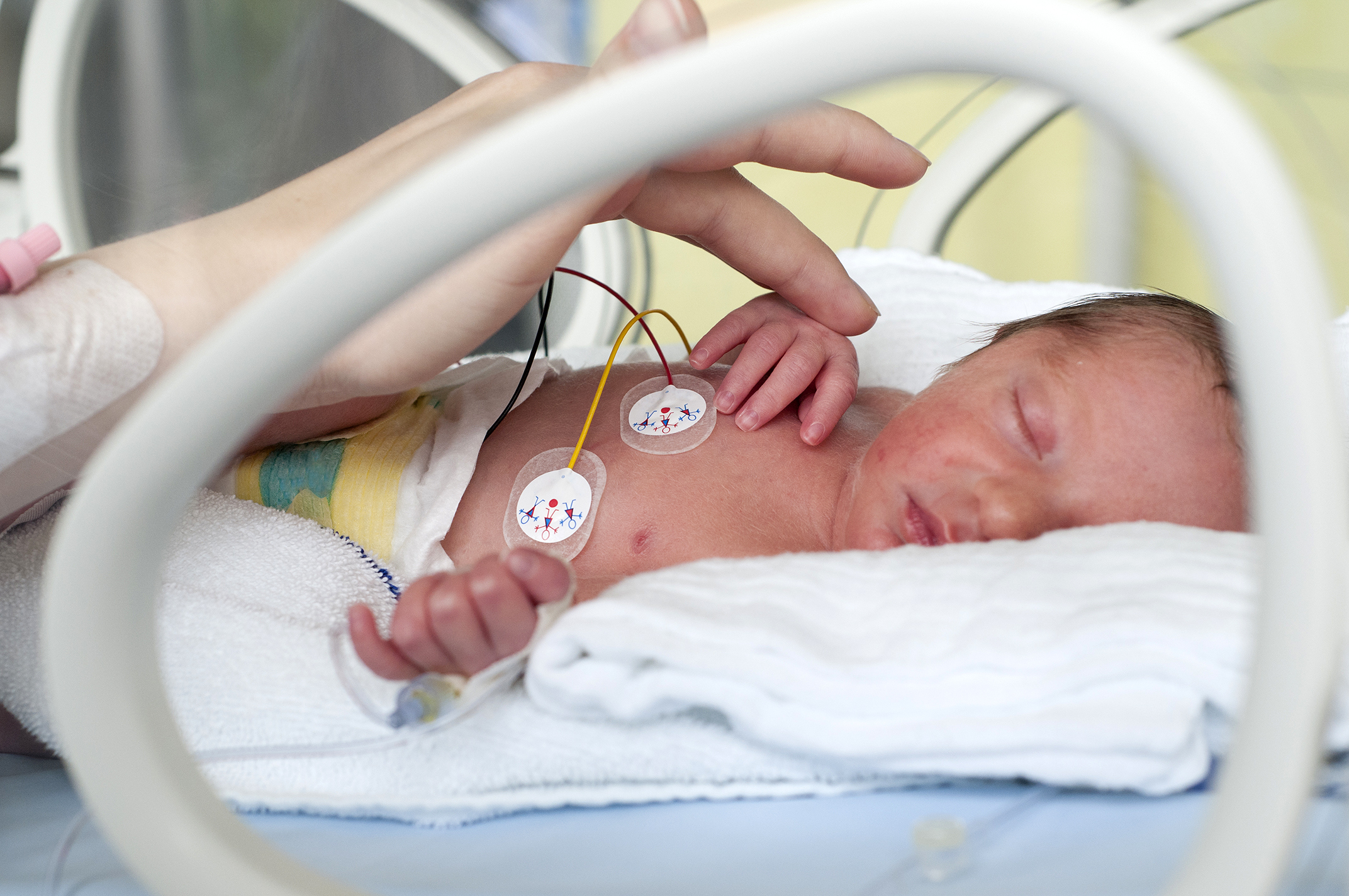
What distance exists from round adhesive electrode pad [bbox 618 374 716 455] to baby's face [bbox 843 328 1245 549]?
0.57 ft

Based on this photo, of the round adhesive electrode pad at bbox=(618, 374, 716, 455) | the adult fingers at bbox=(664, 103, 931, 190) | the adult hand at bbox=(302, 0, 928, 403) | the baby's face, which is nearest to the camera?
the adult hand at bbox=(302, 0, 928, 403)

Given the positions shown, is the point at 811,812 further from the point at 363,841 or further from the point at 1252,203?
the point at 1252,203

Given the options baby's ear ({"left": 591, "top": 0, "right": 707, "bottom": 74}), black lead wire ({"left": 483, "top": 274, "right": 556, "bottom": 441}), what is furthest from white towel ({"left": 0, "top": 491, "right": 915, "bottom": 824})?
baby's ear ({"left": 591, "top": 0, "right": 707, "bottom": 74})

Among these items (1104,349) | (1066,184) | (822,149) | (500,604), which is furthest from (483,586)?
(1066,184)

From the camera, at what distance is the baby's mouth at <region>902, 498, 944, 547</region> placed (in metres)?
0.88

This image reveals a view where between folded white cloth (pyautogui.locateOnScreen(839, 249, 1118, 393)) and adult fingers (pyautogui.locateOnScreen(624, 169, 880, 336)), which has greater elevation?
adult fingers (pyautogui.locateOnScreen(624, 169, 880, 336))

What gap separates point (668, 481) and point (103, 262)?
0.49 m

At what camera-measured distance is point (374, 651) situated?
0.55 metres

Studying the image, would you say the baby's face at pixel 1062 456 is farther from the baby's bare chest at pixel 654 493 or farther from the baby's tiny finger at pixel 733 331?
the baby's tiny finger at pixel 733 331

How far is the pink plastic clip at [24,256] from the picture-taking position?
638 millimetres

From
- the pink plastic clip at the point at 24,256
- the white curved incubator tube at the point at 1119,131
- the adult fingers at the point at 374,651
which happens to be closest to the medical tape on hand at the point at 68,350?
the pink plastic clip at the point at 24,256

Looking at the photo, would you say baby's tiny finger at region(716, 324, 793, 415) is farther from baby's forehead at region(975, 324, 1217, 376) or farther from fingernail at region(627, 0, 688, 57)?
fingernail at region(627, 0, 688, 57)

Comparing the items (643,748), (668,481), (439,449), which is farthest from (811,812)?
(439,449)

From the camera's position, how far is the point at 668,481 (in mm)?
936
